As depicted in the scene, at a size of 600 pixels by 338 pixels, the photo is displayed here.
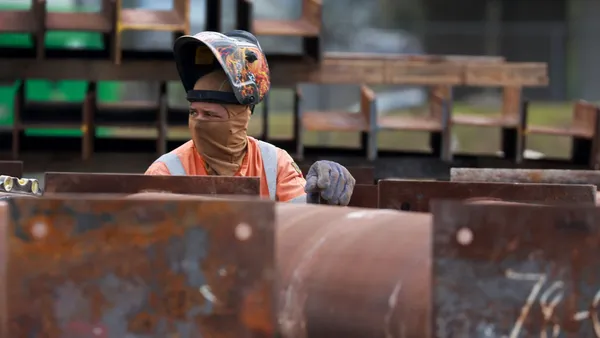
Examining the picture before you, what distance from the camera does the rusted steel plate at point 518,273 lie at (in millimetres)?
2291

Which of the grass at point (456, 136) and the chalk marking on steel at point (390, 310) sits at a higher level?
the chalk marking on steel at point (390, 310)

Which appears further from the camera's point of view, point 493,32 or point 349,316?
point 493,32

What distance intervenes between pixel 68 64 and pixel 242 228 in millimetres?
7011

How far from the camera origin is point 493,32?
28.8m

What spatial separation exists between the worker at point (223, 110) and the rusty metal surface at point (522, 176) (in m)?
0.77

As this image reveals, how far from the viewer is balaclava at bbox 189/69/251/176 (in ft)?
16.7

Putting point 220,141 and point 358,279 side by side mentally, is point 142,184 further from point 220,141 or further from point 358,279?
Result: point 220,141

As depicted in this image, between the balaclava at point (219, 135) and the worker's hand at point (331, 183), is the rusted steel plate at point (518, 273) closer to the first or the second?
the worker's hand at point (331, 183)

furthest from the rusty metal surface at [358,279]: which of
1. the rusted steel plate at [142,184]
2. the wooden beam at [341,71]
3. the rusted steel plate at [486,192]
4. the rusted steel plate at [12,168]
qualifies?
the wooden beam at [341,71]

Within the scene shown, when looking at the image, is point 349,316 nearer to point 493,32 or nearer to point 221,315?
point 221,315

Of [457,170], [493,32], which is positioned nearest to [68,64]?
[457,170]

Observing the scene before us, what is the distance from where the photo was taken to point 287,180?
205 inches

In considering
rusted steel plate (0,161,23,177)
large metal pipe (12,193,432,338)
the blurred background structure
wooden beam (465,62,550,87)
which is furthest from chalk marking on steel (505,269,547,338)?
the blurred background structure

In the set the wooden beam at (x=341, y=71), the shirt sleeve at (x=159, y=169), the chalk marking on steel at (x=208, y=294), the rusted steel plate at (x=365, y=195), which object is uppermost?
the wooden beam at (x=341, y=71)
